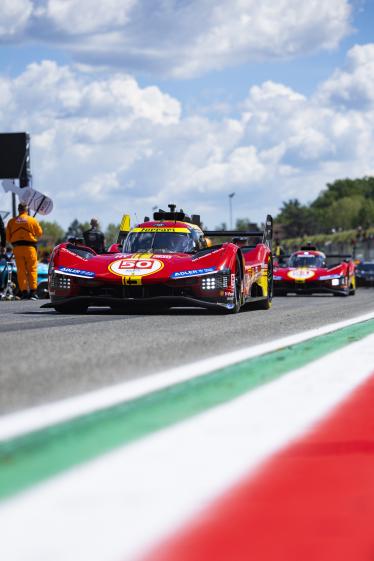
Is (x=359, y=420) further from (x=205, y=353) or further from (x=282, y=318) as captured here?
(x=282, y=318)

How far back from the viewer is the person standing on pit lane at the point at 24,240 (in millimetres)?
18000

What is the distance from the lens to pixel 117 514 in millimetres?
2303

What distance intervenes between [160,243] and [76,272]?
5.38 feet

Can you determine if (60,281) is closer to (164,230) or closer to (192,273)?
(192,273)

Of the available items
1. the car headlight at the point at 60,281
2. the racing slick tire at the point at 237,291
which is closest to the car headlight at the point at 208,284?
the racing slick tire at the point at 237,291

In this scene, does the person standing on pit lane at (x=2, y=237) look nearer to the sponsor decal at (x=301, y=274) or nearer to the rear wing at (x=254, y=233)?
the rear wing at (x=254, y=233)

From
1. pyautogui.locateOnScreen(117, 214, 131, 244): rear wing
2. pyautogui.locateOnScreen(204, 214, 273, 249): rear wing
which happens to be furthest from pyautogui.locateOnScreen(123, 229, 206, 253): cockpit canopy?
pyautogui.locateOnScreen(204, 214, 273, 249): rear wing

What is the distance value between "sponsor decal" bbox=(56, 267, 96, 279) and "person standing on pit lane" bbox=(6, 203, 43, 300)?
597 centimetres

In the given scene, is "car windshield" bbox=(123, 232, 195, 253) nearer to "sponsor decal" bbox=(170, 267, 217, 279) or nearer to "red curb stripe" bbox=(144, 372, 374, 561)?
"sponsor decal" bbox=(170, 267, 217, 279)

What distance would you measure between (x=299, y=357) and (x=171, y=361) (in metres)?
0.88

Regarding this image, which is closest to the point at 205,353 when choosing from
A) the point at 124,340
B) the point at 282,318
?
the point at 124,340

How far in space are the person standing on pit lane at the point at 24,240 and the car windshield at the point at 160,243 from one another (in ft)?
16.2

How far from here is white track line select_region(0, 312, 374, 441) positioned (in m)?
3.30

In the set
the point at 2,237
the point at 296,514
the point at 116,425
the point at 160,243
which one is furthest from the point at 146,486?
the point at 2,237
